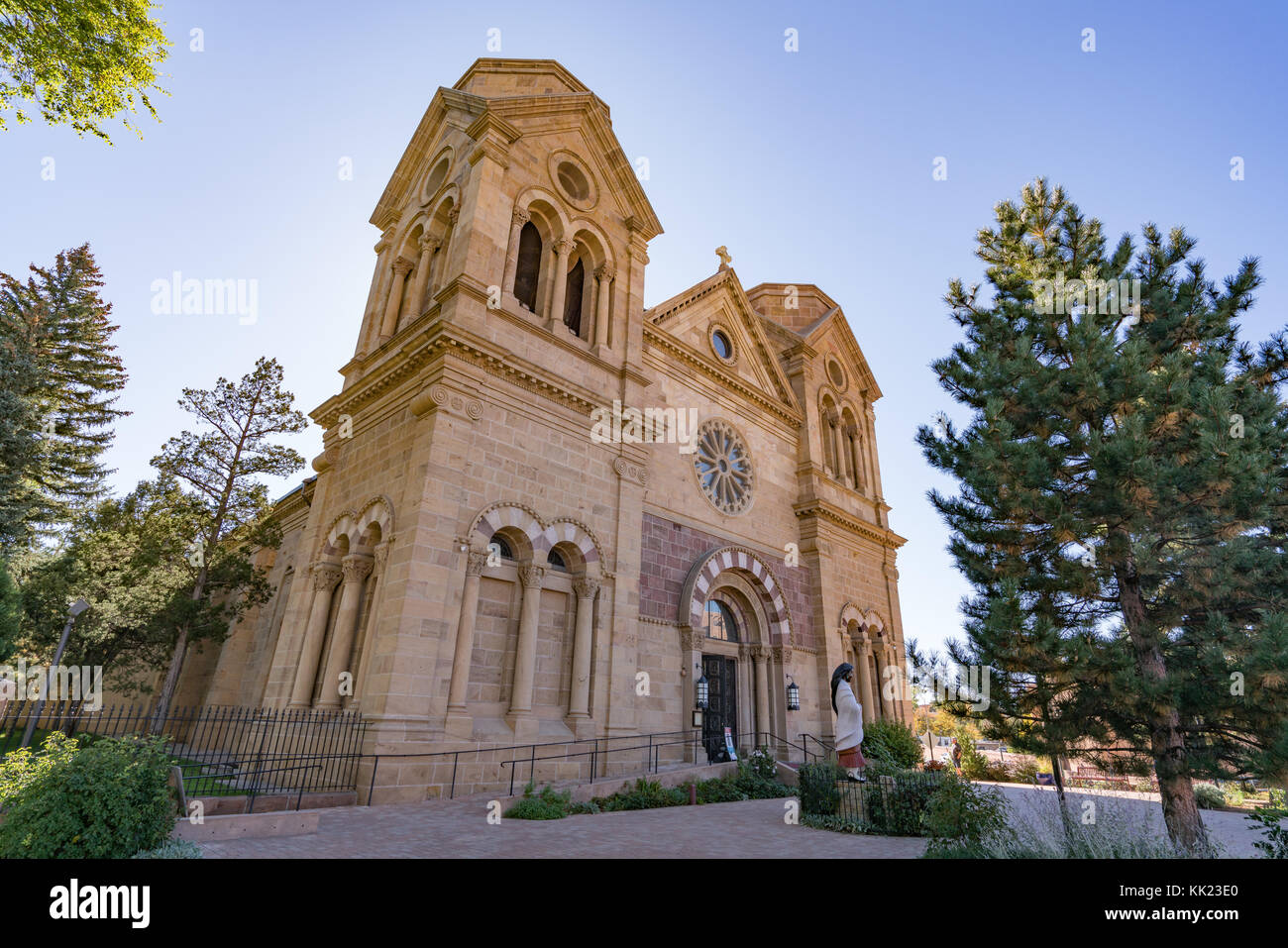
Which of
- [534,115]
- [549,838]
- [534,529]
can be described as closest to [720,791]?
[549,838]

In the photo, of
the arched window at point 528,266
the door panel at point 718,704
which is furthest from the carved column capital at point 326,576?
the door panel at point 718,704

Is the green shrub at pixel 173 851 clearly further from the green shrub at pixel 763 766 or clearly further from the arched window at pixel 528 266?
the arched window at pixel 528 266

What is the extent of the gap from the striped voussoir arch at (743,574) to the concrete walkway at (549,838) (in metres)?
6.50

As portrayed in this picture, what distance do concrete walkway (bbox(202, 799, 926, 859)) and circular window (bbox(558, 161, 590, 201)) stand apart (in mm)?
16795

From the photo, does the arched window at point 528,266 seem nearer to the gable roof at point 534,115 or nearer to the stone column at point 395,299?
the gable roof at point 534,115

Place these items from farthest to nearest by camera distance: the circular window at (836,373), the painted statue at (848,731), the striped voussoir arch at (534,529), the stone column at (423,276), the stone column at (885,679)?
the circular window at (836,373) → the stone column at (885,679) → the stone column at (423,276) → the striped voussoir arch at (534,529) → the painted statue at (848,731)

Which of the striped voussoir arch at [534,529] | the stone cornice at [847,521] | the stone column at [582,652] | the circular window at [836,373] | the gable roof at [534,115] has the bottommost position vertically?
the stone column at [582,652]

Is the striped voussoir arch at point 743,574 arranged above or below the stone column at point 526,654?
above

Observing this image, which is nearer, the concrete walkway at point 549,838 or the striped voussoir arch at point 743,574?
the concrete walkway at point 549,838

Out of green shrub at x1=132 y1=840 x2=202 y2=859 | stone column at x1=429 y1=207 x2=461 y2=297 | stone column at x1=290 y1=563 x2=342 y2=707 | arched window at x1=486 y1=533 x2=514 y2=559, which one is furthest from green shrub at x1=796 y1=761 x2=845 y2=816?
stone column at x1=429 y1=207 x2=461 y2=297

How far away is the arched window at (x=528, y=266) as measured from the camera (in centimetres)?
1734

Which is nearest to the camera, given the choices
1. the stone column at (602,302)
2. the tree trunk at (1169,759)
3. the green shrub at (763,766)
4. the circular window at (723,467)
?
the tree trunk at (1169,759)

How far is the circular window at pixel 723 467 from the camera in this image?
64.9ft

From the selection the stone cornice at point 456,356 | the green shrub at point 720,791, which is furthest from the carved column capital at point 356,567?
the green shrub at point 720,791
